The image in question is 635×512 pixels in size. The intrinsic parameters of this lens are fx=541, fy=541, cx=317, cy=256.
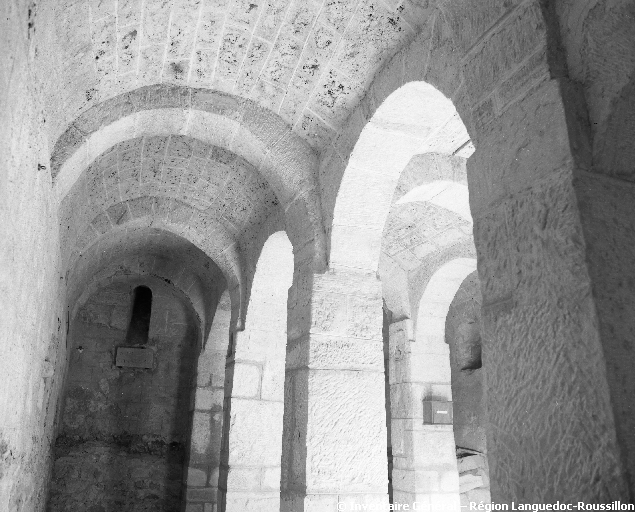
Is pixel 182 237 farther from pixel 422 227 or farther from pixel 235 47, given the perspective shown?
pixel 235 47

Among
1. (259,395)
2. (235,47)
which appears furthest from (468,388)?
(235,47)

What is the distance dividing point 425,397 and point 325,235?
3193 millimetres

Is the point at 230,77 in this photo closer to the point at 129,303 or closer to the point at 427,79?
the point at 427,79

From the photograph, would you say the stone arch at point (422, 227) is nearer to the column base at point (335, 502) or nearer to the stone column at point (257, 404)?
the stone column at point (257, 404)

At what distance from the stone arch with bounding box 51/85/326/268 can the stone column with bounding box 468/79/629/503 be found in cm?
178

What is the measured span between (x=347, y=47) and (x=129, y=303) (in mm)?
5891

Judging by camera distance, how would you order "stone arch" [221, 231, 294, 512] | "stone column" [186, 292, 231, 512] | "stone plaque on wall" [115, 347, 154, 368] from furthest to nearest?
"stone plaque on wall" [115, 347, 154, 368]
"stone column" [186, 292, 231, 512]
"stone arch" [221, 231, 294, 512]

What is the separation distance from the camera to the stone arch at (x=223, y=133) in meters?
3.13

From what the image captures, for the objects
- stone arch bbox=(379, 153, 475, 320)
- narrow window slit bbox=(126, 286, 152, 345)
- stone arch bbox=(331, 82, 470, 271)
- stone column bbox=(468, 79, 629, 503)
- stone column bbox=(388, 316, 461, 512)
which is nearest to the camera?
stone column bbox=(468, 79, 629, 503)

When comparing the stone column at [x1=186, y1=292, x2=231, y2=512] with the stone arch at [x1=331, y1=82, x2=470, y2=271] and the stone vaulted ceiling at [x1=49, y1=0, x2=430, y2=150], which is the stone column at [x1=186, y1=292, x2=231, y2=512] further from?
the stone vaulted ceiling at [x1=49, y1=0, x2=430, y2=150]

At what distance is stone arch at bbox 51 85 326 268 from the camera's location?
3133mm

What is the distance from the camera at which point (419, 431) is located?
585cm

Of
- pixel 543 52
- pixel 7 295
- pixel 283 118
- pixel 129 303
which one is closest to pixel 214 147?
pixel 283 118

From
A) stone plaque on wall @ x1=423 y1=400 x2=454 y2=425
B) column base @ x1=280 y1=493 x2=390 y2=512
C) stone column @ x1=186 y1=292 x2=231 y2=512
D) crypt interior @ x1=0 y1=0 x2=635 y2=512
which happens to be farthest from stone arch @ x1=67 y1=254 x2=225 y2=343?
→ column base @ x1=280 y1=493 x2=390 y2=512
